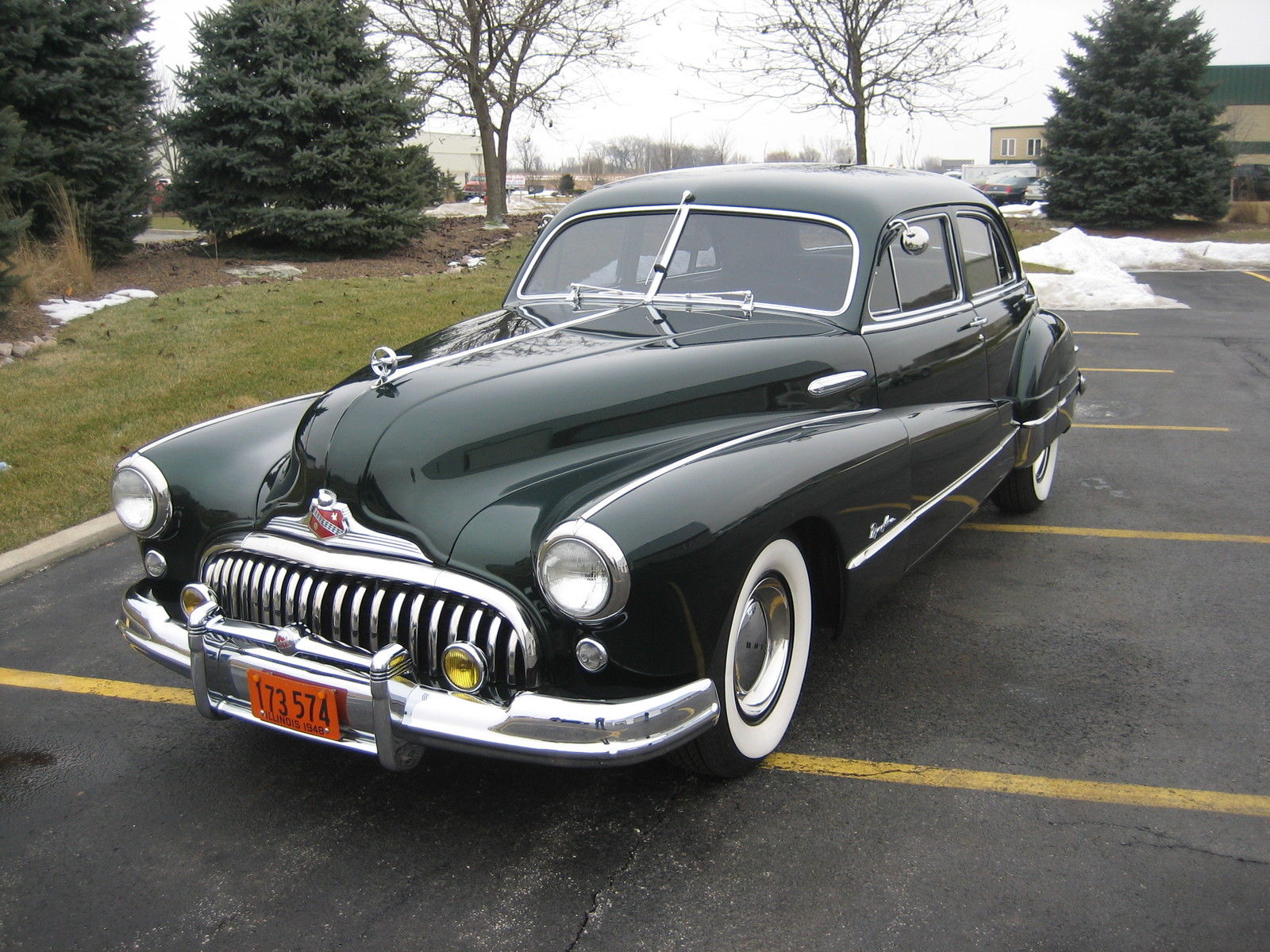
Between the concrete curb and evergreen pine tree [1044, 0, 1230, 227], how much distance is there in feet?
80.5

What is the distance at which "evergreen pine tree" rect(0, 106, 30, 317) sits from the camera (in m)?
9.18

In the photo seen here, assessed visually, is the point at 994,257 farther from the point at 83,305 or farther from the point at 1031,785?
the point at 83,305

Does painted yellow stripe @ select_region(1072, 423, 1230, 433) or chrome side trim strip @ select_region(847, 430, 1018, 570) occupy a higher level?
chrome side trim strip @ select_region(847, 430, 1018, 570)

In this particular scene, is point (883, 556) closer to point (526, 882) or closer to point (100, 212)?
point (526, 882)

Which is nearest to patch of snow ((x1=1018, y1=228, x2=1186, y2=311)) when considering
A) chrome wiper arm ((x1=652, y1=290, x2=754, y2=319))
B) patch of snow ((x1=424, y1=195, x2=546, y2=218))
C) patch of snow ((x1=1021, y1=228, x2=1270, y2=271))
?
patch of snow ((x1=1021, y1=228, x2=1270, y2=271))

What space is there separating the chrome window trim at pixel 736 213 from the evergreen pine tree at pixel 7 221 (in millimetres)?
6985

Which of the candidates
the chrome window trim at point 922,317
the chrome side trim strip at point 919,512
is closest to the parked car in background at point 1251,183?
the chrome window trim at point 922,317

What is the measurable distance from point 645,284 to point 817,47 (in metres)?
18.0

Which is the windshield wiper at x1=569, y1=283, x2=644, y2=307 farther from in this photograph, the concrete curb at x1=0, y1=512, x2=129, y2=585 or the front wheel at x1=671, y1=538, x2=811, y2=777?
the concrete curb at x1=0, y1=512, x2=129, y2=585

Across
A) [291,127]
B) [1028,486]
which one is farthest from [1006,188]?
[1028,486]

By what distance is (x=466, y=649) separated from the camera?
2479 millimetres

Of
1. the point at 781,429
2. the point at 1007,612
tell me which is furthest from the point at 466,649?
the point at 1007,612

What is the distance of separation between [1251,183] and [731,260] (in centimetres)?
3428

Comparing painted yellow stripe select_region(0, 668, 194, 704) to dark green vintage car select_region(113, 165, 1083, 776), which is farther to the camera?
painted yellow stripe select_region(0, 668, 194, 704)
